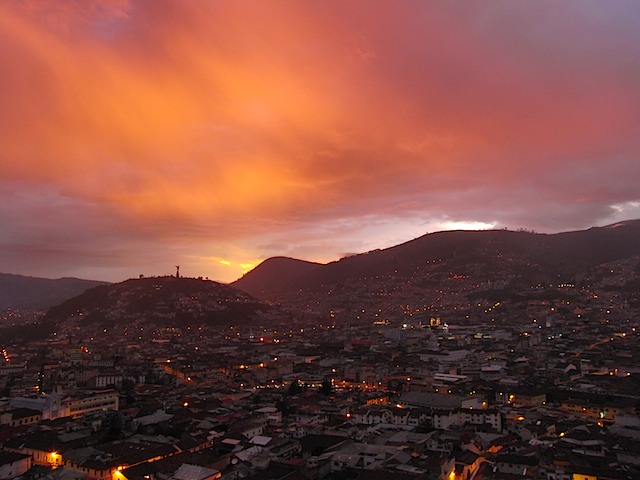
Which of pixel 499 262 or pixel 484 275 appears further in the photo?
pixel 499 262

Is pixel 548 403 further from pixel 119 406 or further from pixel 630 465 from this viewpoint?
pixel 119 406

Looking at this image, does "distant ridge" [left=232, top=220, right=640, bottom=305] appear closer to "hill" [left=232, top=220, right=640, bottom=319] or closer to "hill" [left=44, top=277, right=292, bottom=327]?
"hill" [left=232, top=220, right=640, bottom=319]

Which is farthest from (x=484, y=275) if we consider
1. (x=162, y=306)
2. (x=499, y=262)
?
(x=162, y=306)

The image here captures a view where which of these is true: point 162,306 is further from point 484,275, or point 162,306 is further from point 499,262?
point 499,262

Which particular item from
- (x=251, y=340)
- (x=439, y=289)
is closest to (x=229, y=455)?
(x=251, y=340)

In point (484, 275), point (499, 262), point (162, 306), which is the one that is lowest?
point (162, 306)

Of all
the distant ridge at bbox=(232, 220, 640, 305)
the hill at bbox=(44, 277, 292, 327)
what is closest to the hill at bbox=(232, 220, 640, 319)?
the distant ridge at bbox=(232, 220, 640, 305)

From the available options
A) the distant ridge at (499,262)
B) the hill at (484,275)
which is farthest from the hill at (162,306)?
the distant ridge at (499,262)

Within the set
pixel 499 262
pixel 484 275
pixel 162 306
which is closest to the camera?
pixel 162 306

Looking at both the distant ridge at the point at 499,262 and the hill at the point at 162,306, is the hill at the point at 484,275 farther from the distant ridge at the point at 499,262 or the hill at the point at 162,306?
the hill at the point at 162,306
